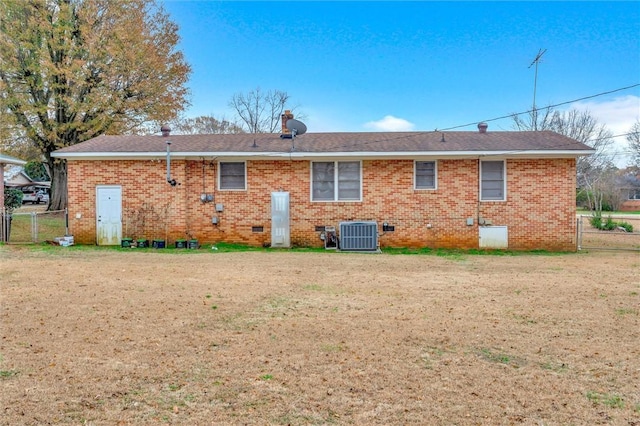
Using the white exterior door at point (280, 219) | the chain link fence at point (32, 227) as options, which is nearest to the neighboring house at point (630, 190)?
the white exterior door at point (280, 219)

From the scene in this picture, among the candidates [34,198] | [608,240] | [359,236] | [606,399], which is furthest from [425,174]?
[34,198]

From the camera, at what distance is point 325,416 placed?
9.54ft

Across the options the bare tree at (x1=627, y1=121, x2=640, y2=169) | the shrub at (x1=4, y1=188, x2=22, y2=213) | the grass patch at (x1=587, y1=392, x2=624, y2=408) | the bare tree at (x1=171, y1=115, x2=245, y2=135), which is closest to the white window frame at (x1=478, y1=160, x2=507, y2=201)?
the grass patch at (x1=587, y1=392, x2=624, y2=408)

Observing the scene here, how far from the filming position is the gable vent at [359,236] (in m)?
12.9

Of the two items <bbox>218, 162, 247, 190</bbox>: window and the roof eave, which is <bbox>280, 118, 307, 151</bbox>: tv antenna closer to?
the roof eave

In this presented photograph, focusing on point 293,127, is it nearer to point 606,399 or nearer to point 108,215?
point 108,215

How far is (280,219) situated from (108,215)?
5393mm

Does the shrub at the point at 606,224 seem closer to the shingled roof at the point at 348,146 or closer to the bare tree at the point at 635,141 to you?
the shingled roof at the point at 348,146

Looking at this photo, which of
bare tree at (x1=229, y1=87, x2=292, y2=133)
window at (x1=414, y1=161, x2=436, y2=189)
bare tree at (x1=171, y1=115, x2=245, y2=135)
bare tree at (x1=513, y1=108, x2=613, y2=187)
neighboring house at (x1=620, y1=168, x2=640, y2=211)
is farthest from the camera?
neighboring house at (x1=620, y1=168, x2=640, y2=211)

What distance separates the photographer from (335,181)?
13672 mm

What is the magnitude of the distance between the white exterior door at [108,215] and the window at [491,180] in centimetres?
1126

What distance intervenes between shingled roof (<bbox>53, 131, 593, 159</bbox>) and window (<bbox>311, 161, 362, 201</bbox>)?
54 centimetres

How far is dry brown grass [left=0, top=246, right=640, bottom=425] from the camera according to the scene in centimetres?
300

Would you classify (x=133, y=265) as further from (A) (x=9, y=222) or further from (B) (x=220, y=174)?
(A) (x=9, y=222)
